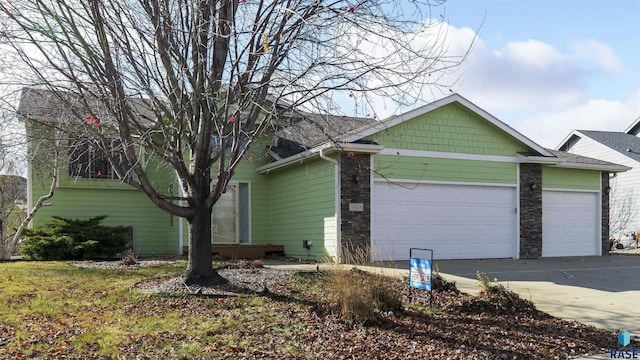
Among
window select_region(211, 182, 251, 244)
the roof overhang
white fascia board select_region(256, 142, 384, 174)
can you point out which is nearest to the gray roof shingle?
the roof overhang

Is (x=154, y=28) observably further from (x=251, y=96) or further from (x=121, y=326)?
(x=121, y=326)

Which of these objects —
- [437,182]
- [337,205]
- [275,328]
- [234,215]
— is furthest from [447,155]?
[275,328]

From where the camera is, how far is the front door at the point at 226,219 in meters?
16.9

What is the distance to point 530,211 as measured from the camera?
15703mm

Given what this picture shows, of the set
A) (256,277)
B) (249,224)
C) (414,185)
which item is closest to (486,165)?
(414,185)

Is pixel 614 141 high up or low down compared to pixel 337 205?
up

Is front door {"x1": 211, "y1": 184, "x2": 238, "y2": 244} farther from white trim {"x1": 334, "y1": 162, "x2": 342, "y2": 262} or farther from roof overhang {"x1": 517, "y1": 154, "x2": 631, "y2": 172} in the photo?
roof overhang {"x1": 517, "y1": 154, "x2": 631, "y2": 172}

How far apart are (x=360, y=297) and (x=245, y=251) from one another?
9517 mm

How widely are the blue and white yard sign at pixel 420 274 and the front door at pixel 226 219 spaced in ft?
32.6

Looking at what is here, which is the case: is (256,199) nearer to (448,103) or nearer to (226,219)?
(226,219)

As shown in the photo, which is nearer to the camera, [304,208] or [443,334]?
[443,334]

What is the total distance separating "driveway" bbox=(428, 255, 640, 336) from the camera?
25.7ft

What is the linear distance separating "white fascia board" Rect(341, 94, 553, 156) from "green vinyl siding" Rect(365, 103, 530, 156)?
0.49 ft

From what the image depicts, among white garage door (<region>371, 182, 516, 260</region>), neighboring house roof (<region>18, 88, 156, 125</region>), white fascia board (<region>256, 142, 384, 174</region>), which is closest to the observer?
neighboring house roof (<region>18, 88, 156, 125</region>)
